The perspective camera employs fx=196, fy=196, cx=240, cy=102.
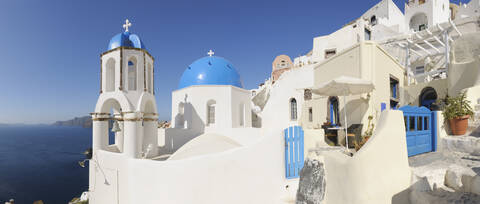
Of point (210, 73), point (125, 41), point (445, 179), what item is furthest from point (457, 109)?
point (210, 73)

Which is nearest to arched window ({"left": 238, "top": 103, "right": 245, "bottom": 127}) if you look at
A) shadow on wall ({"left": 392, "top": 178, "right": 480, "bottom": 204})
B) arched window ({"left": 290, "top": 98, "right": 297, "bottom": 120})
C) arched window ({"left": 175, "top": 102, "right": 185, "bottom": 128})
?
arched window ({"left": 290, "top": 98, "right": 297, "bottom": 120})

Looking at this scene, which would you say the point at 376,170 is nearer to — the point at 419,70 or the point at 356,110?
the point at 356,110

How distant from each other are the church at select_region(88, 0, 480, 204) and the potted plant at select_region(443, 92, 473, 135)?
21cm

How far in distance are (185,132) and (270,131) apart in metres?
6.98

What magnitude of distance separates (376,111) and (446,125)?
1885 mm

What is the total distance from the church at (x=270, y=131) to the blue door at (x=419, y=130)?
30 mm

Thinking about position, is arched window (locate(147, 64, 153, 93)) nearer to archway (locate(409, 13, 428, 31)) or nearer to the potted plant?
the potted plant

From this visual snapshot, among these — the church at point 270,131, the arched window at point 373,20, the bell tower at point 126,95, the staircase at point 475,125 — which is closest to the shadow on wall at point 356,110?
the church at point 270,131

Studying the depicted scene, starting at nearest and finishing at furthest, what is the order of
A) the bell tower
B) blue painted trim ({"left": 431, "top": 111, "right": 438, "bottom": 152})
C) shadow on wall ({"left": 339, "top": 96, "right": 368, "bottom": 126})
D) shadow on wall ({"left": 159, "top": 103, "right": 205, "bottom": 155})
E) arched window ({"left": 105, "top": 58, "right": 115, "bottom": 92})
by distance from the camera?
blue painted trim ({"left": 431, "top": 111, "right": 438, "bottom": 152}), shadow on wall ({"left": 339, "top": 96, "right": 368, "bottom": 126}), the bell tower, arched window ({"left": 105, "top": 58, "right": 115, "bottom": 92}), shadow on wall ({"left": 159, "top": 103, "right": 205, "bottom": 155})

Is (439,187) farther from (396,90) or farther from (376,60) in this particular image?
(396,90)

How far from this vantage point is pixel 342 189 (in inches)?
149

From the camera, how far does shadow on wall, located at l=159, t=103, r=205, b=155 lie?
12.6 metres

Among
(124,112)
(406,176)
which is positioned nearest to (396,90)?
(406,176)

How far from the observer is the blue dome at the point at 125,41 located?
30.7 ft
